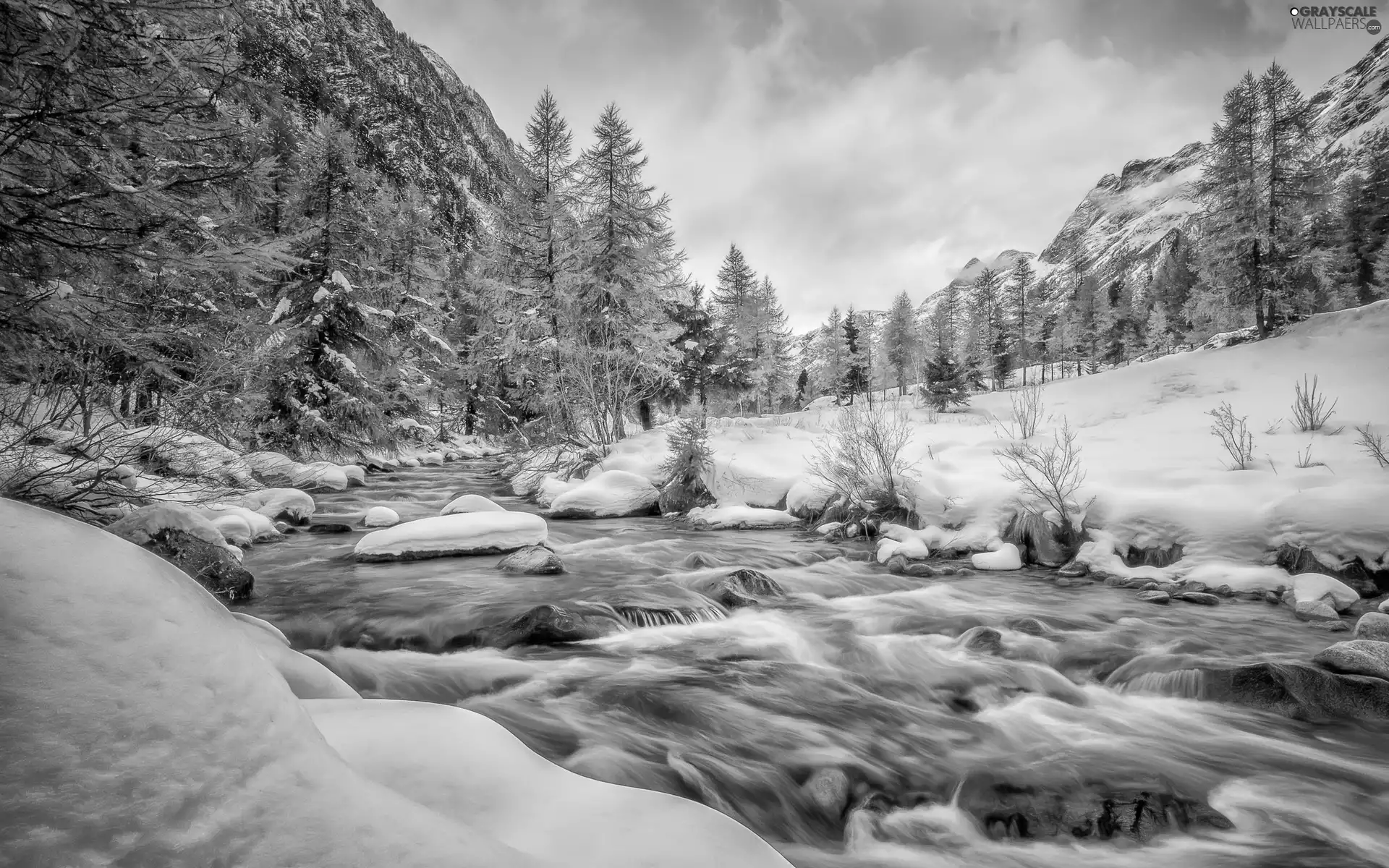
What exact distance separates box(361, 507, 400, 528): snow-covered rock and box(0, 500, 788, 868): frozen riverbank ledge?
9298 mm

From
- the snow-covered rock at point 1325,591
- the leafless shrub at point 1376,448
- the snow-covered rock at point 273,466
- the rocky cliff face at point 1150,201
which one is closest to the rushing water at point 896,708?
the snow-covered rock at point 1325,591

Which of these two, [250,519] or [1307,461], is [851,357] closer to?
[1307,461]

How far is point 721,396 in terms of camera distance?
1070 inches

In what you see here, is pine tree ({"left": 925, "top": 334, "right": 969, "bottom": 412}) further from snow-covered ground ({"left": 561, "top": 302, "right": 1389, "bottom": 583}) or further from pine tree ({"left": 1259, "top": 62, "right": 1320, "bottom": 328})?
pine tree ({"left": 1259, "top": 62, "right": 1320, "bottom": 328})

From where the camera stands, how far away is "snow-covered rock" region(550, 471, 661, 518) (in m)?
12.1

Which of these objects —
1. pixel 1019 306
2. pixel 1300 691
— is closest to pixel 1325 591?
pixel 1300 691

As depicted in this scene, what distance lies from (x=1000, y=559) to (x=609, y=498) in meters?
7.71

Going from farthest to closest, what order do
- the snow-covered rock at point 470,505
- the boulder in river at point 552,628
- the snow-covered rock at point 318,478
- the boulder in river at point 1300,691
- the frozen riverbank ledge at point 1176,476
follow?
1. the snow-covered rock at point 318,478
2. the snow-covered rock at point 470,505
3. the frozen riverbank ledge at point 1176,476
4. the boulder in river at point 552,628
5. the boulder in river at point 1300,691

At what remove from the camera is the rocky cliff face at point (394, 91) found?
55.2m

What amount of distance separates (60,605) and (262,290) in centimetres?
1839

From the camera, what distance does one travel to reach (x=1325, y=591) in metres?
5.63

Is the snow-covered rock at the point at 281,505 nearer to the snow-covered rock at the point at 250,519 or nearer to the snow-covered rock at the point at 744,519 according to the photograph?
the snow-covered rock at the point at 250,519

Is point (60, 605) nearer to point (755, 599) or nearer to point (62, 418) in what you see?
point (62, 418)

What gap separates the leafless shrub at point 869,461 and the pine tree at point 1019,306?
39.7m
